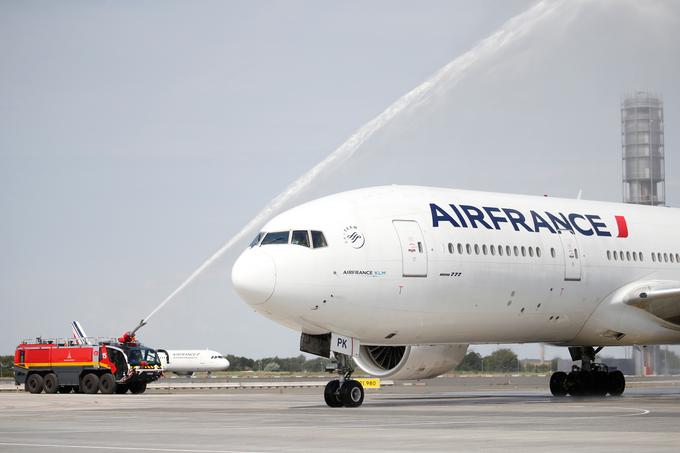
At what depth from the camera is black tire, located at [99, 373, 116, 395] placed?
39562 millimetres

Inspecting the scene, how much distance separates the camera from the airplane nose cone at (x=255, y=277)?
75.8ft

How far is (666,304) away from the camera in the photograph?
28.8 m

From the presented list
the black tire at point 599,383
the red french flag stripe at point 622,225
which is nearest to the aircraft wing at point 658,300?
the red french flag stripe at point 622,225

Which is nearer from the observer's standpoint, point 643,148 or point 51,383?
point 51,383

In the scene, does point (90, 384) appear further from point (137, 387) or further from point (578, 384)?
point (578, 384)

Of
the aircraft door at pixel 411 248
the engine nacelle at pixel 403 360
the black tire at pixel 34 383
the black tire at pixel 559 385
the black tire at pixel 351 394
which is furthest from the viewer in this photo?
the black tire at pixel 34 383

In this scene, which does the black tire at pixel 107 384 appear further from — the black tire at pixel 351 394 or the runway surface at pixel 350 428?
the black tire at pixel 351 394

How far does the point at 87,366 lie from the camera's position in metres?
40.0

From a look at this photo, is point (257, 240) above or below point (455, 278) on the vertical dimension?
above

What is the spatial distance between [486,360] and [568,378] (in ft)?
127

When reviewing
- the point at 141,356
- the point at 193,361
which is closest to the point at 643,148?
the point at 193,361

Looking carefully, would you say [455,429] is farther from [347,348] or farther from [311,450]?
[347,348]

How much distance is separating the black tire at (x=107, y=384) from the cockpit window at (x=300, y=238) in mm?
17768

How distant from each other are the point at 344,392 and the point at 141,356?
18433 mm
